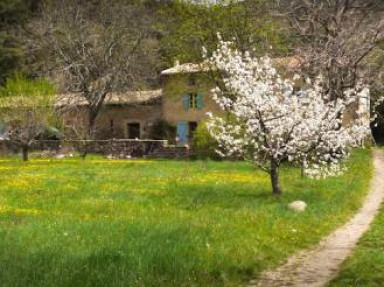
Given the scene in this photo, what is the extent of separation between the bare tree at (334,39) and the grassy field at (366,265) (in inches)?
329

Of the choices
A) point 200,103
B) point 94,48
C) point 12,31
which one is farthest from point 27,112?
point 12,31

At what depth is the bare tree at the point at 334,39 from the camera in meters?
22.8

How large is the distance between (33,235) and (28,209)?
5.28m

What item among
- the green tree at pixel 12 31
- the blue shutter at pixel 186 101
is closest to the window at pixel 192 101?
the blue shutter at pixel 186 101

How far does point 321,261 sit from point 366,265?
101 cm

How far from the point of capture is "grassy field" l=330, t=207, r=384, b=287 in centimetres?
920

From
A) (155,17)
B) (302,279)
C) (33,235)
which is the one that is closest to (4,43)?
(155,17)

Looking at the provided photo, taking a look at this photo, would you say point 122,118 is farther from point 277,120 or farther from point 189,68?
point 277,120

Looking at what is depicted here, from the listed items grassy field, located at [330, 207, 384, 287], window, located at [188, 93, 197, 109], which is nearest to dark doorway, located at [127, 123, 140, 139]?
window, located at [188, 93, 197, 109]

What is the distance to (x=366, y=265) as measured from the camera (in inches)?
405

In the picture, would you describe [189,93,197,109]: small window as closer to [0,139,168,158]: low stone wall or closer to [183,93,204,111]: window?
[183,93,204,111]: window

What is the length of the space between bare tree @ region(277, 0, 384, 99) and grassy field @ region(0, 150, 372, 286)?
14.4 ft

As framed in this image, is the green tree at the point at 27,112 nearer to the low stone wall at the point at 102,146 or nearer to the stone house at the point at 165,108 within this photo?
the low stone wall at the point at 102,146

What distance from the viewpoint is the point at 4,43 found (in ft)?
205
